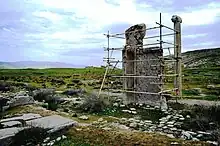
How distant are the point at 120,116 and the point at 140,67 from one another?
191 inches

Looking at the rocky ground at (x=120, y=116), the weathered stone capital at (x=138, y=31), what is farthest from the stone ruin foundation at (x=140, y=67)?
the rocky ground at (x=120, y=116)

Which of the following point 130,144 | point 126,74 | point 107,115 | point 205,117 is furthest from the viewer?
point 126,74

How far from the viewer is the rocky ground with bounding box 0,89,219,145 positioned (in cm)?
1275

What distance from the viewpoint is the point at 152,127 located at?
14.2 meters

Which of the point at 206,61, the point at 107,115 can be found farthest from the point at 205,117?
the point at 206,61

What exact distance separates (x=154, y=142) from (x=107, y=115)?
732cm

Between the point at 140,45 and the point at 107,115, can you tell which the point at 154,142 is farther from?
the point at 140,45

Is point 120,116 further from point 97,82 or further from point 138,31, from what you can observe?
point 97,82

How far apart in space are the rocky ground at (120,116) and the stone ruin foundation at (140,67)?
744mm

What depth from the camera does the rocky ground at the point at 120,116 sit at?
12750 mm

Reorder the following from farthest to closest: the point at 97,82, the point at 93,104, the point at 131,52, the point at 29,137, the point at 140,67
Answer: the point at 97,82, the point at 131,52, the point at 140,67, the point at 93,104, the point at 29,137

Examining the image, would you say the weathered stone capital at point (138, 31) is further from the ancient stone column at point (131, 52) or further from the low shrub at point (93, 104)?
the low shrub at point (93, 104)

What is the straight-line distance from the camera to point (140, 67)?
69.4 ft

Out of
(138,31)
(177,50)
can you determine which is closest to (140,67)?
(138,31)
